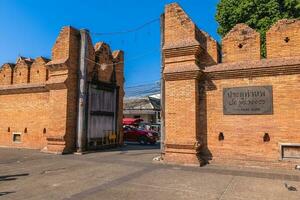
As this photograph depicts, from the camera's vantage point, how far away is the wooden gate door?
47.4ft

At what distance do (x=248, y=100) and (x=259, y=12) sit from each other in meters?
12.7

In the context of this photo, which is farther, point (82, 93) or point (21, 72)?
point (21, 72)

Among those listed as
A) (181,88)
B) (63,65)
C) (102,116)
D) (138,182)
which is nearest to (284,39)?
(181,88)

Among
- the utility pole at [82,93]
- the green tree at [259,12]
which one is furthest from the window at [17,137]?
the green tree at [259,12]

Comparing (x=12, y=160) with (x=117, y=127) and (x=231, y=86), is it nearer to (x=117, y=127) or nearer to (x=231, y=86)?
(x=117, y=127)

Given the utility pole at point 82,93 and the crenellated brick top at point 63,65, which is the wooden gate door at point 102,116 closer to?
the utility pole at point 82,93

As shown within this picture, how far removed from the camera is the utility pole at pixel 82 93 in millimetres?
13576

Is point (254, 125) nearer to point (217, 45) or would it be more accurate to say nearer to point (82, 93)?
point (217, 45)

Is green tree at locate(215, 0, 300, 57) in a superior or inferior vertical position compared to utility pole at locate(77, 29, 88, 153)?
superior

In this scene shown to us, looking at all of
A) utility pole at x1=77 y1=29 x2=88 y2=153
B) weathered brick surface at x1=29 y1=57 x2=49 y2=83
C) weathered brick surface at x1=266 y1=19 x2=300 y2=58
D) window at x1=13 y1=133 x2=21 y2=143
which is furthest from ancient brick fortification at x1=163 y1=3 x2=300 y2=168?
window at x1=13 y1=133 x2=21 y2=143

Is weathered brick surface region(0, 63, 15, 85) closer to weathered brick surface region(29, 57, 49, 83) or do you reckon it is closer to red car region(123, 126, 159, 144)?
weathered brick surface region(29, 57, 49, 83)

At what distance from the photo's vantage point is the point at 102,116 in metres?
15.4

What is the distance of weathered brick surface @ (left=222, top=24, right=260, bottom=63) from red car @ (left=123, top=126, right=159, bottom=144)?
12.5 meters

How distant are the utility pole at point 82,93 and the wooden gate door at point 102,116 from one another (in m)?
0.48
